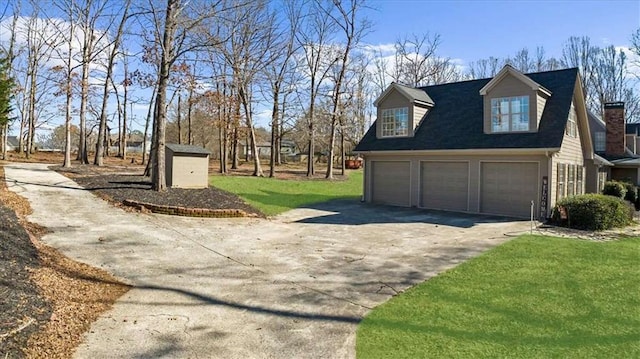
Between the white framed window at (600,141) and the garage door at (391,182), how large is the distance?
585 inches

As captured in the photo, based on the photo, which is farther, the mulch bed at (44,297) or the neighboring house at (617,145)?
the neighboring house at (617,145)

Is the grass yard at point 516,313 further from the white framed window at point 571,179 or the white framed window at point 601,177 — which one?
the white framed window at point 601,177

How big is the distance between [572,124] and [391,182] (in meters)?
7.35

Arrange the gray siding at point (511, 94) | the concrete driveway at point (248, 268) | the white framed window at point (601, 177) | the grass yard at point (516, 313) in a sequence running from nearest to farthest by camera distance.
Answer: the grass yard at point (516, 313) → the concrete driveway at point (248, 268) → the gray siding at point (511, 94) → the white framed window at point (601, 177)

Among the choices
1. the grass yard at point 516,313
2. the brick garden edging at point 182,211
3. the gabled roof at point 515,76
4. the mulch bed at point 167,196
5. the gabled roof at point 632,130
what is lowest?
the grass yard at point 516,313

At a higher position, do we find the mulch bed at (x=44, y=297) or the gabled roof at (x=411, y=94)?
the gabled roof at (x=411, y=94)

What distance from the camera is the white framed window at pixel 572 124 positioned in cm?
1480

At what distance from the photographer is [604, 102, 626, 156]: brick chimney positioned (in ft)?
74.4

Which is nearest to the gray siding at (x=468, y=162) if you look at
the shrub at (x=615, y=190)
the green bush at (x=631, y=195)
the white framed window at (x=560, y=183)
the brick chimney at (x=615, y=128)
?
the white framed window at (x=560, y=183)

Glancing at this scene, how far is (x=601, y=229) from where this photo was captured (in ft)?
37.2

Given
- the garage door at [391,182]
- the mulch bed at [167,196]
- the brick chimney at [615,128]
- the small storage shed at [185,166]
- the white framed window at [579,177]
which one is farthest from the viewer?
the brick chimney at [615,128]

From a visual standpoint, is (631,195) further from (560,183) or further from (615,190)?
(560,183)

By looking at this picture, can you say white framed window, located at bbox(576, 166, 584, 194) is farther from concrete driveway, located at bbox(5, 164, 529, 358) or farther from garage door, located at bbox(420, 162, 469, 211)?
concrete driveway, located at bbox(5, 164, 529, 358)

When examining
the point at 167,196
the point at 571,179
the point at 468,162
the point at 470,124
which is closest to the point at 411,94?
the point at 470,124
